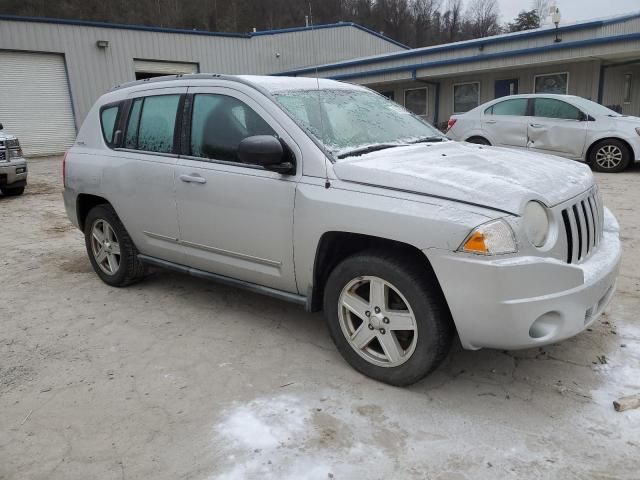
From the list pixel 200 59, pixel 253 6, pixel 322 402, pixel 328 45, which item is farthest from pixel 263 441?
pixel 253 6

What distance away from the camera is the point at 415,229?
2.65 meters

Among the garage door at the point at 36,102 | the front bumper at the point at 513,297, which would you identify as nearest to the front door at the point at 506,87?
the garage door at the point at 36,102

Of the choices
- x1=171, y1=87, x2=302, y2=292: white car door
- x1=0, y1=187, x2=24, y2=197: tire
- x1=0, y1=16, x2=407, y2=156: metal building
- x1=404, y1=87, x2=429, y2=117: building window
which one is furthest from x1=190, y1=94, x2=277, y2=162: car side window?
x1=404, y1=87, x2=429, y2=117: building window

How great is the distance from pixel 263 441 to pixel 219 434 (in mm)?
239

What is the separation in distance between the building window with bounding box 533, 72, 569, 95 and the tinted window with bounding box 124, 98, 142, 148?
15951 millimetres

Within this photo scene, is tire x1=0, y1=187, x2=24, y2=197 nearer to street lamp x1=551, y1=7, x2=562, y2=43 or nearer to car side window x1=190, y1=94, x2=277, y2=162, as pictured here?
car side window x1=190, y1=94, x2=277, y2=162

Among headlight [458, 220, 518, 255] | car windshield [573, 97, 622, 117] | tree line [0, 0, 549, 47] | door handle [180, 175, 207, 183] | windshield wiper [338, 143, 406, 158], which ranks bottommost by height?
headlight [458, 220, 518, 255]

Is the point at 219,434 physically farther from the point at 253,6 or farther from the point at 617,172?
the point at 253,6

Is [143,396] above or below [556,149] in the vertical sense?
below

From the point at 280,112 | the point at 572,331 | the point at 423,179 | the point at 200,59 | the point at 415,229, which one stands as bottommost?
the point at 572,331

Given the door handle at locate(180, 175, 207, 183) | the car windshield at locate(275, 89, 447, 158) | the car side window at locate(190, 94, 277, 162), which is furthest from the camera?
the door handle at locate(180, 175, 207, 183)

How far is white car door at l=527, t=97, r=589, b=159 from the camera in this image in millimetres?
10242

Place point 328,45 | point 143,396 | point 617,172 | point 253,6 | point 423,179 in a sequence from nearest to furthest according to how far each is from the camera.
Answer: point 423,179
point 143,396
point 617,172
point 328,45
point 253,6

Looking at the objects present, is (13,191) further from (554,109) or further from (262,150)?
(554,109)
